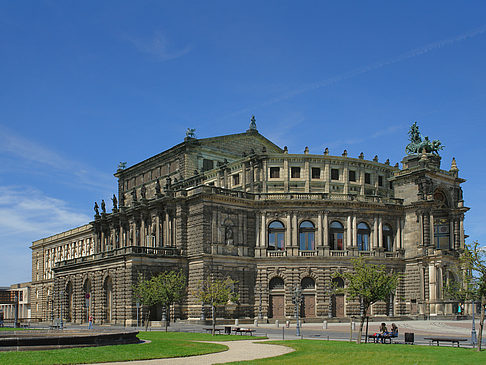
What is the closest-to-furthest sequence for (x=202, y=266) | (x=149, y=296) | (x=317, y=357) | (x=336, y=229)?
(x=317, y=357), (x=149, y=296), (x=202, y=266), (x=336, y=229)

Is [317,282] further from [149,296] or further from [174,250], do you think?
[149,296]

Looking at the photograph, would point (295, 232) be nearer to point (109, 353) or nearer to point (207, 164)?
point (207, 164)

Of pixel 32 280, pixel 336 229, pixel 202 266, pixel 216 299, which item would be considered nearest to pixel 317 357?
pixel 216 299

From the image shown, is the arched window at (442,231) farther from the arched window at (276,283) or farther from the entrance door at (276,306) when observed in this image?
the entrance door at (276,306)

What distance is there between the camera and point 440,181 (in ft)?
284

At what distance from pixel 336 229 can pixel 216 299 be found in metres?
26.2

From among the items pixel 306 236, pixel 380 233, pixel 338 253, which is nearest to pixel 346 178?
pixel 380 233

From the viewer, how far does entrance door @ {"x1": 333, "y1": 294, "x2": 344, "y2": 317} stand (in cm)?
7888

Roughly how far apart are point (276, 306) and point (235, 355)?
151 ft

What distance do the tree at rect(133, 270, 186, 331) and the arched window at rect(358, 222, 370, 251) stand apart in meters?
23.3

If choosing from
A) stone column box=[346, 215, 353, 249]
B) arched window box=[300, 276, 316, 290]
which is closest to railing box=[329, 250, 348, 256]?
stone column box=[346, 215, 353, 249]

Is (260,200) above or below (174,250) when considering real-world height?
above

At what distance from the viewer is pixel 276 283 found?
262 feet

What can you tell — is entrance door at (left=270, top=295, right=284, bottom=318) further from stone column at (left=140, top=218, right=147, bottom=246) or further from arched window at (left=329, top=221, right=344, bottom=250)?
stone column at (left=140, top=218, right=147, bottom=246)
